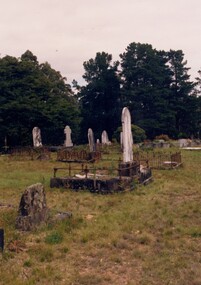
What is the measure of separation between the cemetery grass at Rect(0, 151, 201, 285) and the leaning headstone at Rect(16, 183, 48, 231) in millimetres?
206

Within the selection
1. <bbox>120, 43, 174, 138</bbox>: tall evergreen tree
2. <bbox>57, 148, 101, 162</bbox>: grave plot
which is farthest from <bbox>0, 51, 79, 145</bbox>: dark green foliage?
<bbox>120, 43, 174, 138</bbox>: tall evergreen tree

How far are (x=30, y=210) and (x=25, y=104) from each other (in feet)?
96.2

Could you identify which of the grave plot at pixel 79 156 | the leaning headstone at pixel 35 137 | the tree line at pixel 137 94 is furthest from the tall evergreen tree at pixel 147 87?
the grave plot at pixel 79 156

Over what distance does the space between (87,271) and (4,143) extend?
3326 cm

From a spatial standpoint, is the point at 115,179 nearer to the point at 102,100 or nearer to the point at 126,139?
the point at 126,139

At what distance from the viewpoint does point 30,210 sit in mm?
8625

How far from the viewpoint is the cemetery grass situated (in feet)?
20.4

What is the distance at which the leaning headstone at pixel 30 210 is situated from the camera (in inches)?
337

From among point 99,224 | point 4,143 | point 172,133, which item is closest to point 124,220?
point 99,224

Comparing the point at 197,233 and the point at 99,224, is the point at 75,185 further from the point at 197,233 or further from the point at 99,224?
the point at 197,233

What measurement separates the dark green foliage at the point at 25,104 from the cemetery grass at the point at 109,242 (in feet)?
79.5

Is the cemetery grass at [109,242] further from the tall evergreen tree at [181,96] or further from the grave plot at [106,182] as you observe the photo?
the tall evergreen tree at [181,96]

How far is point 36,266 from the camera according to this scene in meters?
6.59

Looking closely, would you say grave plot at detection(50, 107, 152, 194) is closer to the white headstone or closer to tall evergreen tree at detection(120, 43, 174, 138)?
the white headstone
